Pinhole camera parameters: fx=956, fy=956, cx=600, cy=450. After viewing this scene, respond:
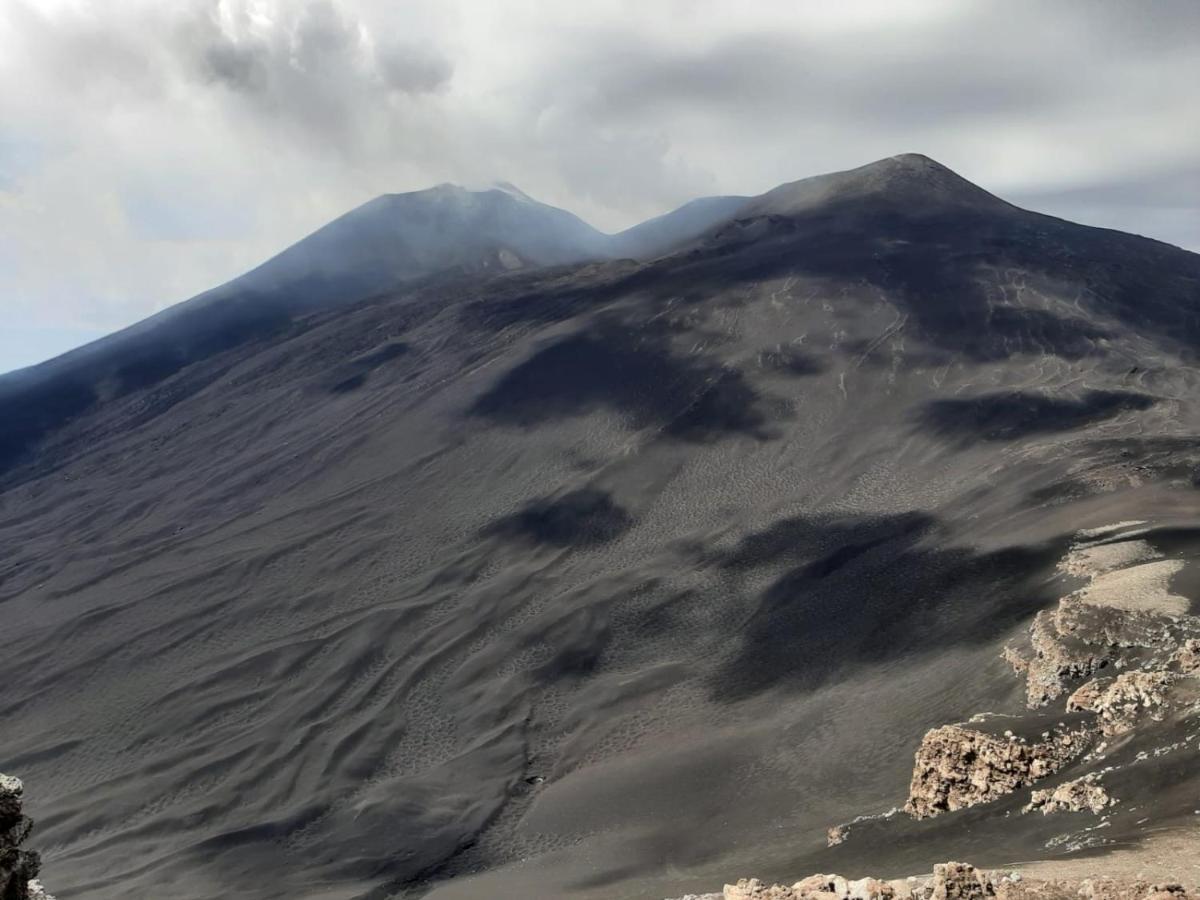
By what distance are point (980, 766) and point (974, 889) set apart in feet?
23.8

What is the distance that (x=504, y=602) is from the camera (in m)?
34.1

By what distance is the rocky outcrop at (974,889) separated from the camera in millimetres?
9234

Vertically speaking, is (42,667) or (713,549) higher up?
(42,667)

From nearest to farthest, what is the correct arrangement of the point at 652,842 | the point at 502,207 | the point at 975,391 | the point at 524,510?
the point at 652,842, the point at 524,510, the point at 975,391, the point at 502,207

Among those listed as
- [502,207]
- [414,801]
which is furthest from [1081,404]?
[502,207]

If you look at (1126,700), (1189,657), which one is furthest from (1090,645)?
(1126,700)

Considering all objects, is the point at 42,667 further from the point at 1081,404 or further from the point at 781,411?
the point at 1081,404

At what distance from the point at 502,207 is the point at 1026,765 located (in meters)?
106

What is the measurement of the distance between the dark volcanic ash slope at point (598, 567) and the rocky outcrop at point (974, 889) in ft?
10.4

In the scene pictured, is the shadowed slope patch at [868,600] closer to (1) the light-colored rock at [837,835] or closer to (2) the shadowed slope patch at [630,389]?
(1) the light-colored rock at [837,835]

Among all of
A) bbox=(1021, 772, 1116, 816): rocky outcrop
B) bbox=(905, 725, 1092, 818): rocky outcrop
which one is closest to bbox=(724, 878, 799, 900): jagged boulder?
bbox=(1021, 772, 1116, 816): rocky outcrop

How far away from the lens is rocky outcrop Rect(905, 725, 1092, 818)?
16.1 meters

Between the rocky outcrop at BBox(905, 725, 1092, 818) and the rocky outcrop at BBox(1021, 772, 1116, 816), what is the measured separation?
994mm

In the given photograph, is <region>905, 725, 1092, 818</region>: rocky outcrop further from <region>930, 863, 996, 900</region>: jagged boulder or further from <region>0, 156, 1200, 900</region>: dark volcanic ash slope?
<region>930, 863, 996, 900</region>: jagged boulder
